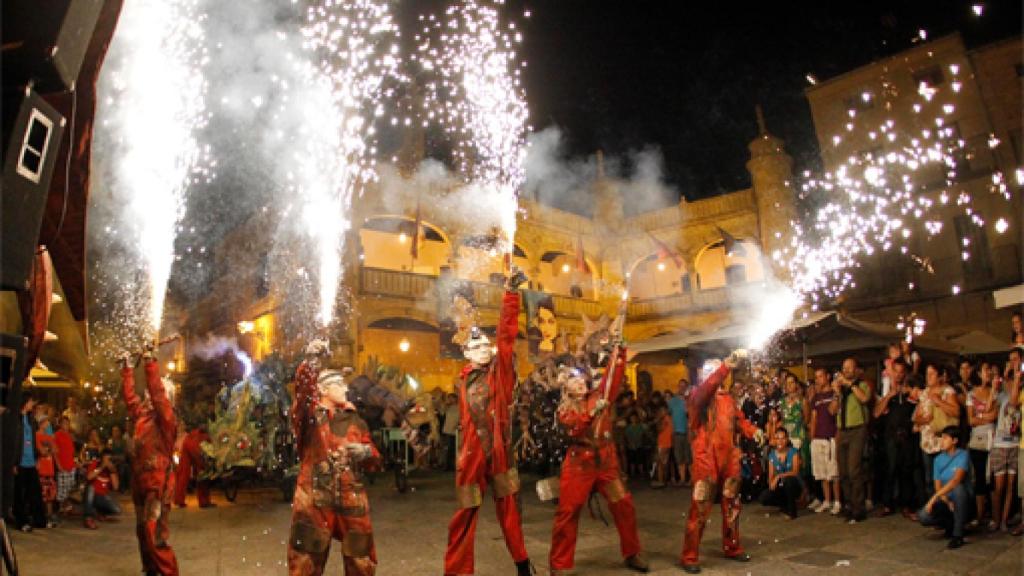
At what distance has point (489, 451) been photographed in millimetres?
5504

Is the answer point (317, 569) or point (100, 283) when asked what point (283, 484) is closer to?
point (317, 569)

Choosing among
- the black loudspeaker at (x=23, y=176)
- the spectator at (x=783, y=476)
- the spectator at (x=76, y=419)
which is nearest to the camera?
the black loudspeaker at (x=23, y=176)

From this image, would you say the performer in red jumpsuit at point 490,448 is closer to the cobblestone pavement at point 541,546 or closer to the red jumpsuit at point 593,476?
the red jumpsuit at point 593,476

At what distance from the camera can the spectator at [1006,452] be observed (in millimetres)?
6879

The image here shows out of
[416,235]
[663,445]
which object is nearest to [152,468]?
[663,445]

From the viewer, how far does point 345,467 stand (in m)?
4.54

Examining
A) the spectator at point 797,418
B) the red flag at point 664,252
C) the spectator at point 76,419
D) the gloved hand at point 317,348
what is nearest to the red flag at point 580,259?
the red flag at point 664,252

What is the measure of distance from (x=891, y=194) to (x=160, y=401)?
85.4 ft

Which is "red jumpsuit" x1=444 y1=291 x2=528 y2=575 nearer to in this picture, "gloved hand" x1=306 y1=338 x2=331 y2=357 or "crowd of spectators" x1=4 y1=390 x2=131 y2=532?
"gloved hand" x1=306 y1=338 x2=331 y2=357

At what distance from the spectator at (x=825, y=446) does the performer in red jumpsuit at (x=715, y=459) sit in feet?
9.74

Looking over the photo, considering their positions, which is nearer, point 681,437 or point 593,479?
point 593,479

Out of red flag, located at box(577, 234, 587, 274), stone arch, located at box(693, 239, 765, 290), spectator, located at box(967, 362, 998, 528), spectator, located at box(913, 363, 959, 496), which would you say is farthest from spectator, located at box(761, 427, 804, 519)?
stone arch, located at box(693, 239, 765, 290)

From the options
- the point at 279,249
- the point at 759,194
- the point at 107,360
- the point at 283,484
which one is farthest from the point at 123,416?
the point at 759,194

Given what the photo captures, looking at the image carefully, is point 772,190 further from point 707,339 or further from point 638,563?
point 638,563
